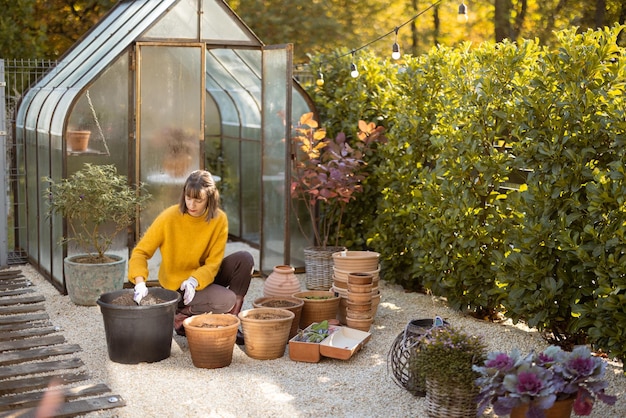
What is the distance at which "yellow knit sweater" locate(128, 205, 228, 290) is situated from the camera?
5973 mm

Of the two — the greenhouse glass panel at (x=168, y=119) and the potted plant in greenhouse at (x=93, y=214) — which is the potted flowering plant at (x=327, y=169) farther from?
the potted plant in greenhouse at (x=93, y=214)

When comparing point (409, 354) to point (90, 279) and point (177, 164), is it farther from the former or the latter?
point (177, 164)

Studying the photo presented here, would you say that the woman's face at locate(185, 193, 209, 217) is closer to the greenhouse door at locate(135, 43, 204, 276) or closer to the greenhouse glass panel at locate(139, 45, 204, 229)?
the greenhouse door at locate(135, 43, 204, 276)

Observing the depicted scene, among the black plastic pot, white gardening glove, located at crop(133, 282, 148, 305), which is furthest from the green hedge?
white gardening glove, located at crop(133, 282, 148, 305)

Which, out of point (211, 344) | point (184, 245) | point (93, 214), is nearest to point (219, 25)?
point (93, 214)

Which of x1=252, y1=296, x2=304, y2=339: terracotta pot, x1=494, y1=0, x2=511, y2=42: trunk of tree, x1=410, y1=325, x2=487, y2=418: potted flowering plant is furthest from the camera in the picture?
x1=494, y1=0, x2=511, y2=42: trunk of tree

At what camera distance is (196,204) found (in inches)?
231

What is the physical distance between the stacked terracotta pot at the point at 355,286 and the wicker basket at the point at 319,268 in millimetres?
772

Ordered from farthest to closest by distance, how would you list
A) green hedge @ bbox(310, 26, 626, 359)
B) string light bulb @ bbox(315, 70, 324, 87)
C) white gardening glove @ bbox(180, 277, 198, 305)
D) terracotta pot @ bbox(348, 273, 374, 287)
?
string light bulb @ bbox(315, 70, 324, 87) → terracotta pot @ bbox(348, 273, 374, 287) → white gardening glove @ bbox(180, 277, 198, 305) → green hedge @ bbox(310, 26, 626, 359)

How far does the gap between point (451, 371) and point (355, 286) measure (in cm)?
196

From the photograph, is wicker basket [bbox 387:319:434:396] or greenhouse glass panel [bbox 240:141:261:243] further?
greenhouse glass panel [bbox 240:141:261:243]

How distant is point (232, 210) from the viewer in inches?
422

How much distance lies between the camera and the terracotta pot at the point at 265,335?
5742 millimetres

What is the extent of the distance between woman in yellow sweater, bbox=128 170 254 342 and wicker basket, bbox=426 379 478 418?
195cm
